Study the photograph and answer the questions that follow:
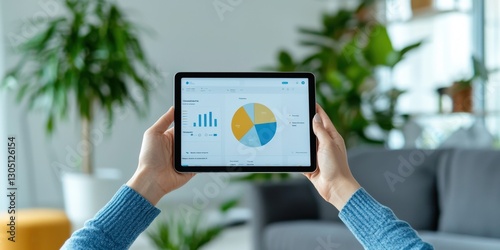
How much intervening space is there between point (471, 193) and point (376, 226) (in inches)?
71.6

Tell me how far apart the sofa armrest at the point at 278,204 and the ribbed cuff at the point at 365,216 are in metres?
2.10

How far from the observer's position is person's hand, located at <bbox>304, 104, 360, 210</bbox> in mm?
1016

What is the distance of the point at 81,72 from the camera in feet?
11.9

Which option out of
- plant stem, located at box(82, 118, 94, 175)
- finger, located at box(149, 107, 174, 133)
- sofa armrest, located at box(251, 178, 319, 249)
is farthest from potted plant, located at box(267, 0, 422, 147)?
finger, located at box(149, 107, 174, 133)

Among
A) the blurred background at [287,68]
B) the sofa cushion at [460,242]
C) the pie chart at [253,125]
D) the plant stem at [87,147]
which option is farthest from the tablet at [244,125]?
the plant stem at [87,147]

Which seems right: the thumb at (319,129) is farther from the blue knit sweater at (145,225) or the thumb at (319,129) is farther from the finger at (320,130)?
the blue knit sweater at (145,225)

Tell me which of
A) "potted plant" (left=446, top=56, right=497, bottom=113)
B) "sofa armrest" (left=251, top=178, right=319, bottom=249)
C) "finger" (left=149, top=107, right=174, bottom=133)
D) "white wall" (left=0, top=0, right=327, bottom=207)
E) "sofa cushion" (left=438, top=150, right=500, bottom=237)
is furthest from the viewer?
"white wall" (left=0, top=0, right=327, bottom=207)

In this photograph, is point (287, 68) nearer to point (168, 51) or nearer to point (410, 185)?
point (168, 51)

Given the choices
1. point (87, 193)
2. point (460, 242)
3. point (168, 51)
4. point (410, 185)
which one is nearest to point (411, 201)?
point (410, 185)

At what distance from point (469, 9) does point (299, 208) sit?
1.71 m

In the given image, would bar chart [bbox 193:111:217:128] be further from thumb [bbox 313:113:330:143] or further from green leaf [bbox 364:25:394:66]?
green leaf [bbox 364:25:394:66]

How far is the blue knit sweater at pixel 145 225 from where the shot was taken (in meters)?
0.93

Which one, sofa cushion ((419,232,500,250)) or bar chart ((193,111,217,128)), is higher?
bar chart ((193,111,217,128))

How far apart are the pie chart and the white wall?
9.96 ft
